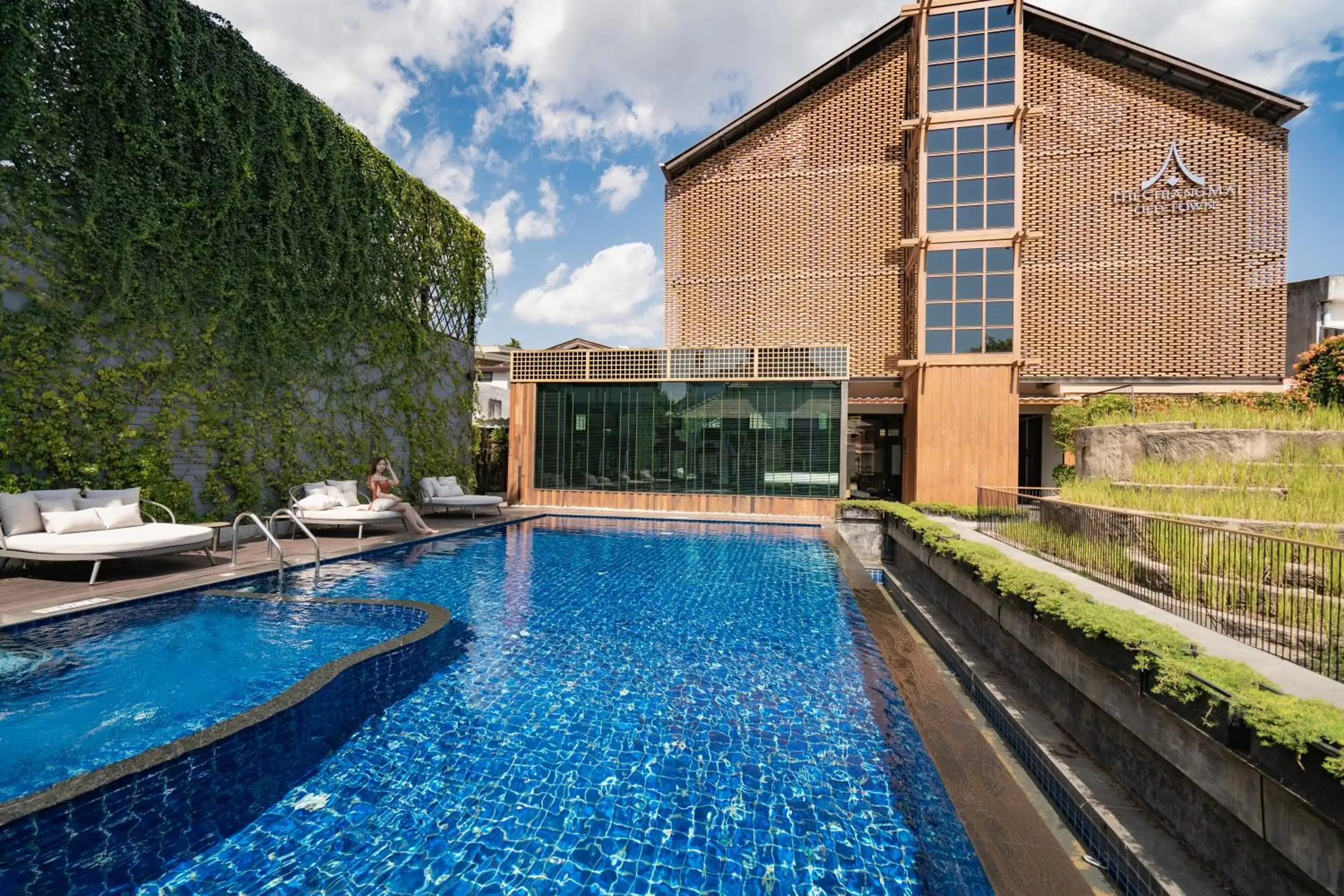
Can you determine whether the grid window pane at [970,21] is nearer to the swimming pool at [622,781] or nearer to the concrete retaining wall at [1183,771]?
the swimming pool at [622,781]

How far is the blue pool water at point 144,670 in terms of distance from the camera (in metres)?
3.17

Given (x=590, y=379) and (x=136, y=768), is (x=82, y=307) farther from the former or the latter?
(x=590, y=379)

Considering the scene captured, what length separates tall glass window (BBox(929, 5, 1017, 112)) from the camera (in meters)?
12.9

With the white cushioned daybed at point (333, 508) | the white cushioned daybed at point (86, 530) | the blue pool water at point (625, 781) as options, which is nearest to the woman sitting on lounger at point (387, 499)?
the white cushioned daybed at point (333, 508)

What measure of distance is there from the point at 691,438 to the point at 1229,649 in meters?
11.4

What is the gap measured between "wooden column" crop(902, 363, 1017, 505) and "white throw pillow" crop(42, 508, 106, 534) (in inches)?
530

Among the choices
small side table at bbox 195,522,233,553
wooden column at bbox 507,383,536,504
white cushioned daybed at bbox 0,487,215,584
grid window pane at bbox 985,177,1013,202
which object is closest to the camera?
white cushioned daybed at bbox 0,487,215,584

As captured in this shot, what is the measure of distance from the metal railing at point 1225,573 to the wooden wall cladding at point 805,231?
10.5 meters

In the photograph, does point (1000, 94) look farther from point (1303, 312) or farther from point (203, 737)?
point (203, 737)

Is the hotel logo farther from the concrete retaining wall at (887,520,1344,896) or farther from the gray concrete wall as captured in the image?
the concrete retaining wall at (887,520,1344,896)

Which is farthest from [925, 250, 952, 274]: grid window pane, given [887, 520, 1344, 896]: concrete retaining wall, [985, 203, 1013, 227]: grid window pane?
[887, 520, 1344, 896]: concrete retaining wall

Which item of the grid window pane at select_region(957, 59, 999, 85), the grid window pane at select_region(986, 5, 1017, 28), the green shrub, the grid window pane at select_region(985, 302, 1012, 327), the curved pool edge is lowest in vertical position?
the curved pool edge

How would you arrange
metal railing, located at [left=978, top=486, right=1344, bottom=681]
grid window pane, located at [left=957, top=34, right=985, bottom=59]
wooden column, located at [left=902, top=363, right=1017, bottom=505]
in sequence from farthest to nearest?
grid window pane, located at [left=957, top=34, right=985, bottom=59] < wooden column, located at [left=902, top=363, right=1017, bottom=505] < metal railing, located at [left=978, top=486, right=1344, bottom=681]

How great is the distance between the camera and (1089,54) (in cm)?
1519
